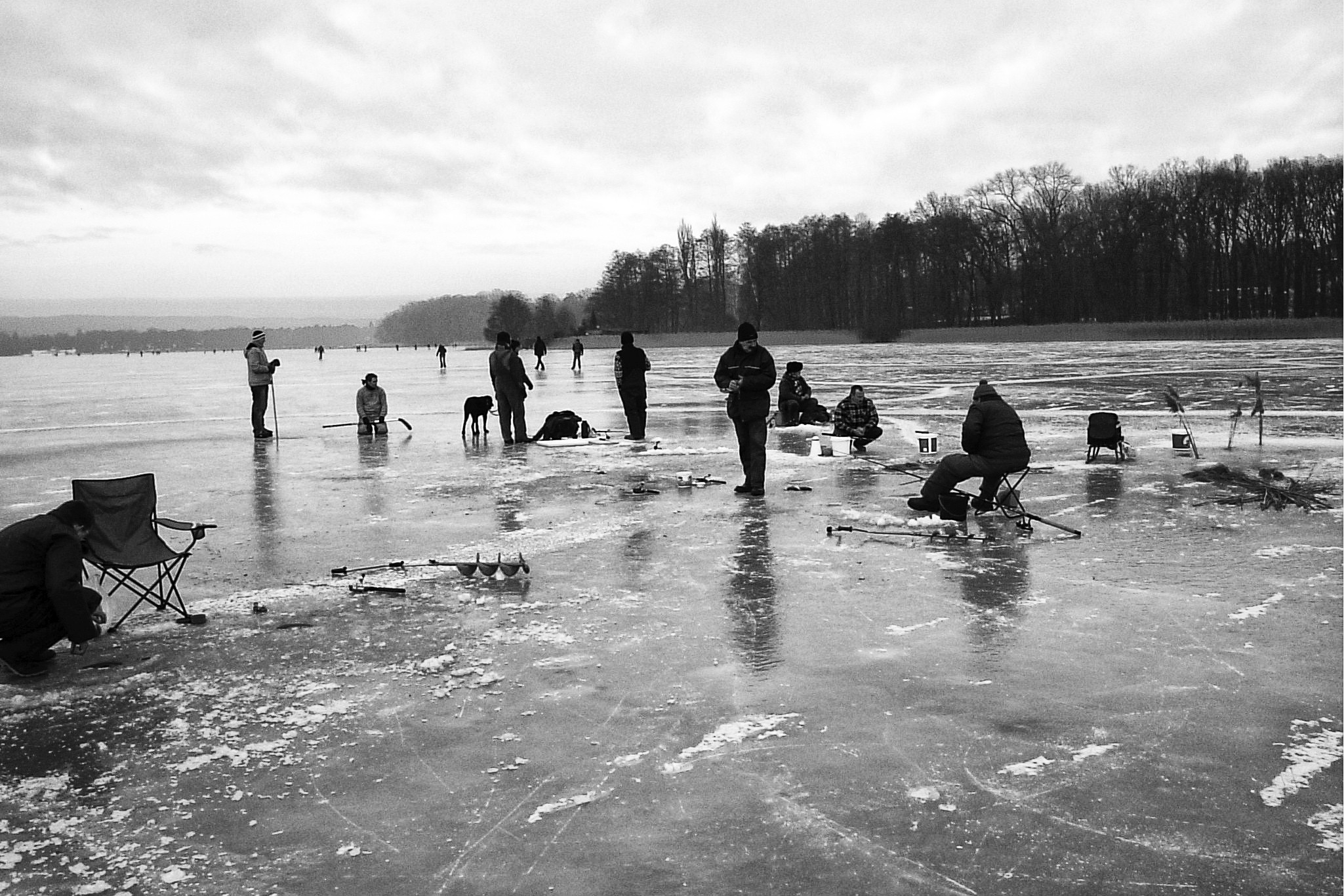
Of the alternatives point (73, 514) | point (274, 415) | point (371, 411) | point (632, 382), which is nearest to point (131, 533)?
point (73, 514)

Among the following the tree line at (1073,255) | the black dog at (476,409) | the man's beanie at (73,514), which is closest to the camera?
the man's beanie at (73,514)

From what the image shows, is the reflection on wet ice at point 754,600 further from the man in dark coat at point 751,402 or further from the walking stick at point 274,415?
the walking stick at point 274,415

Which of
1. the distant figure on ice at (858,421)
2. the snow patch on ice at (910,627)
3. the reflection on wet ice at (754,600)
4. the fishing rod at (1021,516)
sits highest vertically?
the distant figure on ice at (858,421)

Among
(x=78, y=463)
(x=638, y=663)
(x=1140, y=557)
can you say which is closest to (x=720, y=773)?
(x=638, y=663)

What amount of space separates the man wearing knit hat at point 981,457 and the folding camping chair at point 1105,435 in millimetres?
3888

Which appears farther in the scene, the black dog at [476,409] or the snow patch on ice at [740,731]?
the black dog at [476,409]

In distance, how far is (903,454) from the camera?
14.9m

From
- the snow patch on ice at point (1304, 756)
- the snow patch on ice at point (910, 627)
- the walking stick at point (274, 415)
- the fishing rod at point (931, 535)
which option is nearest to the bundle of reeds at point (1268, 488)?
the fishing rod at point (931, 535)

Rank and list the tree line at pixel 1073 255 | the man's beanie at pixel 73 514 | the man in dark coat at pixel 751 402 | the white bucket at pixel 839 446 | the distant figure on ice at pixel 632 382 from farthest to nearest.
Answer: the tree line at pixel 1073 255 → the distant figure on ice at pixel 632 382 → the white bucket at pixel 839 446 → the man in dark coat at pixel 751 402 → the man's beanie at pixel 73 514

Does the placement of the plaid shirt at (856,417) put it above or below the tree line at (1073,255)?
below

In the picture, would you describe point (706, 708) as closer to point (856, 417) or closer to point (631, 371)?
point (856, 417)

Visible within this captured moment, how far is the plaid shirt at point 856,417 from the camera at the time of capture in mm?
15305

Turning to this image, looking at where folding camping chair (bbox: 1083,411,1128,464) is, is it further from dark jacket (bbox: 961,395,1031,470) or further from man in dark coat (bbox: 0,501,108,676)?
man in dark coat (bbox: 0,501,108,676)

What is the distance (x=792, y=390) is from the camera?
61.6 ft
